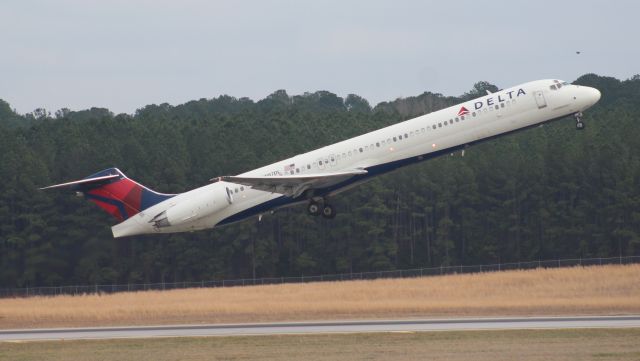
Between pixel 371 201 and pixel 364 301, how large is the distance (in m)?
36.6

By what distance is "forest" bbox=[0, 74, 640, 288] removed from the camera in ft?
291

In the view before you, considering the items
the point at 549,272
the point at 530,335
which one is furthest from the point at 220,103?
the point at 530,335

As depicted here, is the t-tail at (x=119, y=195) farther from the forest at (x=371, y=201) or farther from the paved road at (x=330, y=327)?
the forest at (x=371, y=201)

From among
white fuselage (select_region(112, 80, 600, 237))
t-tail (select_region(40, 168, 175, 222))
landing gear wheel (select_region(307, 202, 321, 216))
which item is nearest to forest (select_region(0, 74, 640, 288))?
t-tail (select_region(40, 168, 175, 222))

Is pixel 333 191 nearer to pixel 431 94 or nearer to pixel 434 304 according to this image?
pixel 434 304

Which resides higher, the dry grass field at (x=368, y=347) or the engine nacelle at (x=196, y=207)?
the engine nacelle at (x=196, y=207)

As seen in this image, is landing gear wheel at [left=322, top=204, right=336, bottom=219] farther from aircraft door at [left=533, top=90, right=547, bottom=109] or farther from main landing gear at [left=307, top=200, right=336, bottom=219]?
aircraft door at [left=533, top=90, right=547, bottom=109]

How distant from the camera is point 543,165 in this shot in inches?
3903

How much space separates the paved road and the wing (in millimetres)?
8771

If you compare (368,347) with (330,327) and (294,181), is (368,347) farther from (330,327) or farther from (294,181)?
(294,181)

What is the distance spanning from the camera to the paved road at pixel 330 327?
4416 cm

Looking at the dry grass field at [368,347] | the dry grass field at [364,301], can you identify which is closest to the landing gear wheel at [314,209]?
the dry grass field at [364,301]

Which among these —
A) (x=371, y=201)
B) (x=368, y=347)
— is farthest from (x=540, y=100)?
(x=371, y=201)

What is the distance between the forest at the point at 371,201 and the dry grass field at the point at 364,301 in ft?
54.8
